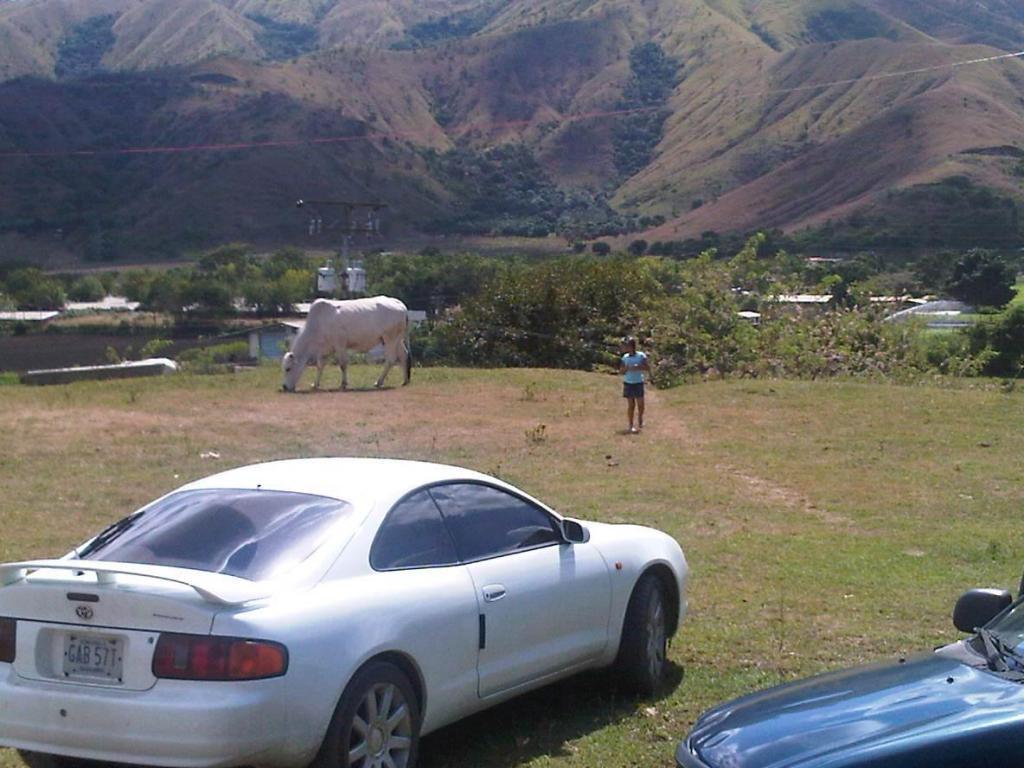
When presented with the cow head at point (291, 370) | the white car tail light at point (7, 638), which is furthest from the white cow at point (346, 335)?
the white car tail light at point (7, 638)

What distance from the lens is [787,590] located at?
34.2ft

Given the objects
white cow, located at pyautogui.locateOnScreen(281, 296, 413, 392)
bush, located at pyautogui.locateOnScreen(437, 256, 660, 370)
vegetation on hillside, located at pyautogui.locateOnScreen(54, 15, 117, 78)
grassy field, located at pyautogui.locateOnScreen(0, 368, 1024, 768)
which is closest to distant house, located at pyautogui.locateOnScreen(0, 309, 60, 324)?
bush, located at pyautogui.locateOnScreen(437, 256, 660, 370)

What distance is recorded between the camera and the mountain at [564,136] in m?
61.9

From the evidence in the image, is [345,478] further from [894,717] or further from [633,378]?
[633,378]

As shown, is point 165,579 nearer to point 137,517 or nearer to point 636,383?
point 137,517

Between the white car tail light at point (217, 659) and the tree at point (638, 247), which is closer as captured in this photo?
the white car tail light at point (217, 659)

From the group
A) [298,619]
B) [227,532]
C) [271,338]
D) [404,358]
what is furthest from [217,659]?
[271,338]

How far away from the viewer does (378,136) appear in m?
87.0

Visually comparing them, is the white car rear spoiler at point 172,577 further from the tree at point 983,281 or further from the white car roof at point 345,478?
the tree at point 983,281

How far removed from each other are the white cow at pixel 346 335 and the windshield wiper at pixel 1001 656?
21.2 metres

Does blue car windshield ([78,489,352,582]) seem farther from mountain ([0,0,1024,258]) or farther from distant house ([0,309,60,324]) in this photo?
mountain ([0,0,1024,258])

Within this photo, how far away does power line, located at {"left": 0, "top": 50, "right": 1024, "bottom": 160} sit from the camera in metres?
72.4

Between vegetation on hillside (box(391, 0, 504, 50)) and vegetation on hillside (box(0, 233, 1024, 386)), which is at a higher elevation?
vegetation on hillside (box(391, 0, 504, 50))

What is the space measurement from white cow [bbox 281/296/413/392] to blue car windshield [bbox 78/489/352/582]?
754 inches
